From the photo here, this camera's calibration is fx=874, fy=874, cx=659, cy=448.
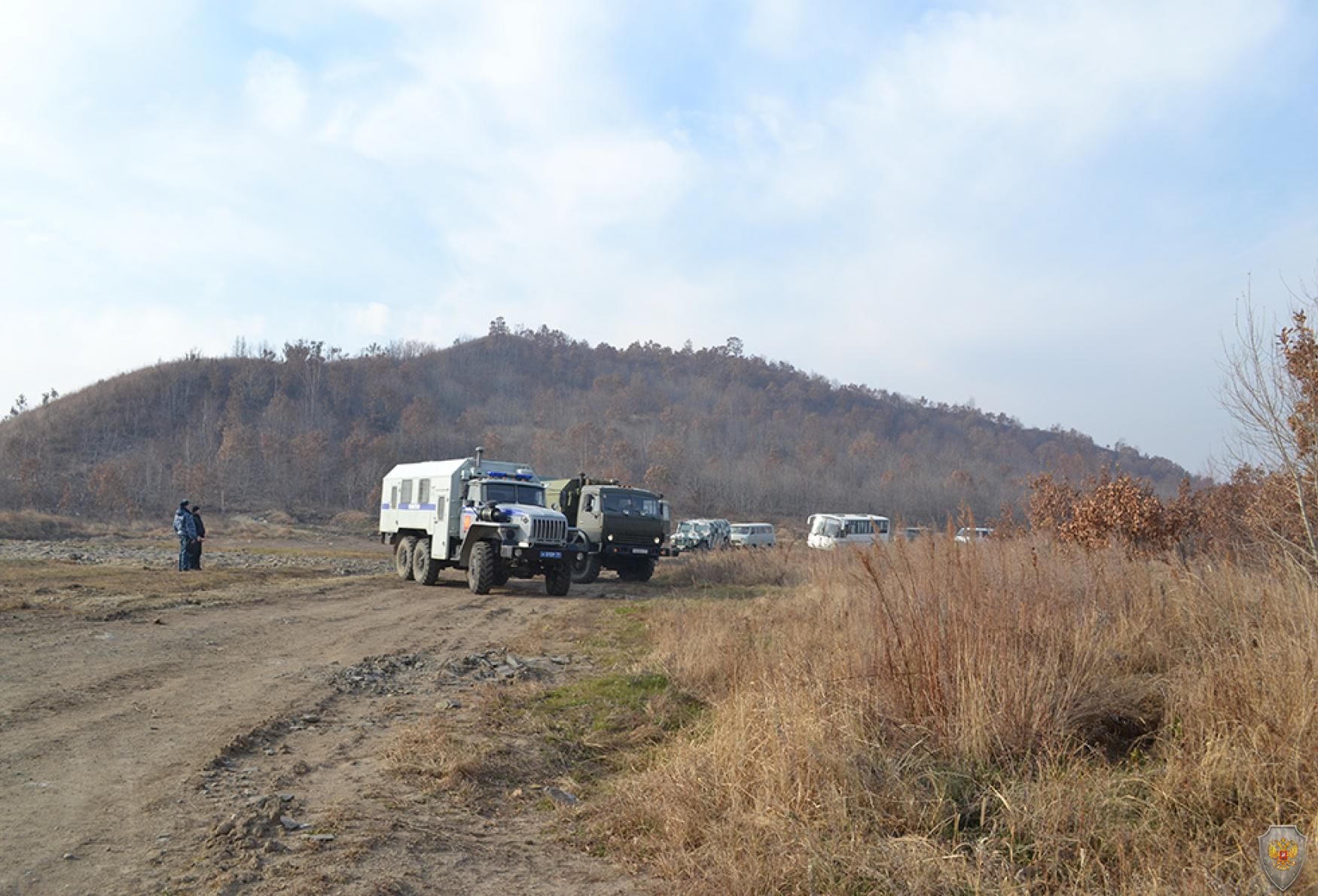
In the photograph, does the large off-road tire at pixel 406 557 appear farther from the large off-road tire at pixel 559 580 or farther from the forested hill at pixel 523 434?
the forested hill at pixel 523 434

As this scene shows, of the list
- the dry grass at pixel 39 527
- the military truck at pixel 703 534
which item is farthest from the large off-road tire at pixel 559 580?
the dry grass at pixel 39 527

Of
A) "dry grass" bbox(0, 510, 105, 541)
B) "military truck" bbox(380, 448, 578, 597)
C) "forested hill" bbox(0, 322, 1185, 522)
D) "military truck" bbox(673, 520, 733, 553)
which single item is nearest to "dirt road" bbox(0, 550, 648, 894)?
"military truck" bbox(380, 448, 578, 597)

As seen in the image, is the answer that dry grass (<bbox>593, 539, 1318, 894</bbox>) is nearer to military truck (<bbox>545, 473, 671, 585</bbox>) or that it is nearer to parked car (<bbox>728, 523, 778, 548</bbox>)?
military truck (<bbox>545, 473, 671, 585</bbox>)

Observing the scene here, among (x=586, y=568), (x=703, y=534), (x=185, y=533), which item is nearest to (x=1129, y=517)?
(x=586, y=568)

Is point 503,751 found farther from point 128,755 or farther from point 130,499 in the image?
point 130,499

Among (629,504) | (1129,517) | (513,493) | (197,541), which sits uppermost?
(513,493)

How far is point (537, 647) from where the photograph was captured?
38.0 ft

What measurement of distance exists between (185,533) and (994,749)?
19816 millimetres

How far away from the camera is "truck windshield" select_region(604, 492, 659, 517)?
2380cm

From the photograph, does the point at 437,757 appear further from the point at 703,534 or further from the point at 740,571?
the point at 703,534

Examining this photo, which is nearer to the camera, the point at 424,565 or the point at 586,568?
the point at 424,565

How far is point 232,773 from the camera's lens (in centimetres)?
563

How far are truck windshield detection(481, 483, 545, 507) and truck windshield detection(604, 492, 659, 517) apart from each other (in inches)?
131

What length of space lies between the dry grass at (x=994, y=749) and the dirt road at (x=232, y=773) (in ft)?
2.71
